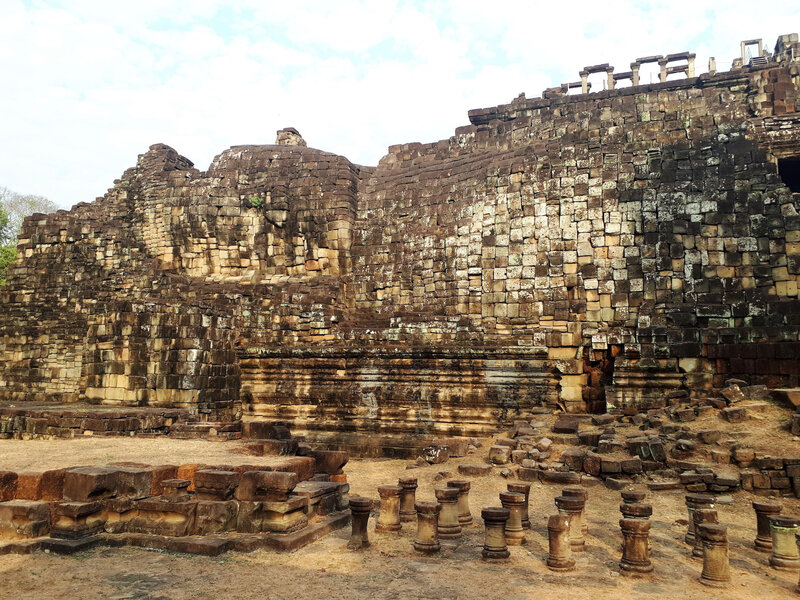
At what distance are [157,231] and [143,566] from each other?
16785 millimetres

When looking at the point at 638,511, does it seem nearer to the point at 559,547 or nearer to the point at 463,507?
the point at 559,547

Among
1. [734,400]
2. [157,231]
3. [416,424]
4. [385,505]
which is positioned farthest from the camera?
[157,231]

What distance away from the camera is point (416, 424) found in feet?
45.4

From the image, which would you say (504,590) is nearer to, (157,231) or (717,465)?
(717,465)

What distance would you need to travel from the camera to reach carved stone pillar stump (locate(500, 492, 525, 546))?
19.9 ft

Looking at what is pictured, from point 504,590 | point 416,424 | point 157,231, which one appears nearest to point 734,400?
point 416,424

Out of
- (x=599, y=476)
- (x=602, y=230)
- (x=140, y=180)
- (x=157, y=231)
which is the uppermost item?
(x=140, y=180)

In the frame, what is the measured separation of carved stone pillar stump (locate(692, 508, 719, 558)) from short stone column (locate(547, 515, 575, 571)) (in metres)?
1.28

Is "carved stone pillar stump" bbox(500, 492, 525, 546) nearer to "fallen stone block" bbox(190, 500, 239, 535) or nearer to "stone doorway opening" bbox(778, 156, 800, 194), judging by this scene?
"fallen stone block" bbox(190, 500, 239, 535)

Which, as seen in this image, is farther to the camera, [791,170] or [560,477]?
[791,170]

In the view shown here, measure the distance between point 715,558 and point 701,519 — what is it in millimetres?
723

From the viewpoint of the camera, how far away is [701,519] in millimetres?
5574

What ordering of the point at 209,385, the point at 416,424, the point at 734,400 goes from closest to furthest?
the point at 734,400 → the point at 416,424 → the point at 209,385

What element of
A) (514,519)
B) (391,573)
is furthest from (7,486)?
(514,519)
